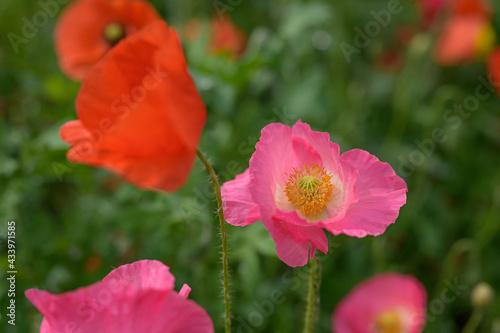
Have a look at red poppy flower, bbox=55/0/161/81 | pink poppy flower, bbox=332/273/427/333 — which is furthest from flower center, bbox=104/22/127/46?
pink poppy flower, bbox=332/273/427/333

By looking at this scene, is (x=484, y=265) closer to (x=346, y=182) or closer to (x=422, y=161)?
(x=422, y=161)

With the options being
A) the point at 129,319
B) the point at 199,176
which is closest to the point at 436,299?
the point at 199,176

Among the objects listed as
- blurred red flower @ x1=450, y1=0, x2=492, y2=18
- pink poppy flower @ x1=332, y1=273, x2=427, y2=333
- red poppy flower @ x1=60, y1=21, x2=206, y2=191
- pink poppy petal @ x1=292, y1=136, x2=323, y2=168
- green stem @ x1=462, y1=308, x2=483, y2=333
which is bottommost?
green stem @ x1=462, y1=308, x2=483, y2=333

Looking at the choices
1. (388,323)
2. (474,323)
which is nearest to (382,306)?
(388,323)

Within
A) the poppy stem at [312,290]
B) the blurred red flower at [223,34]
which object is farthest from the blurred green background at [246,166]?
the poppy stem at [312,290]

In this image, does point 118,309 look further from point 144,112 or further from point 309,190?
point 309,190

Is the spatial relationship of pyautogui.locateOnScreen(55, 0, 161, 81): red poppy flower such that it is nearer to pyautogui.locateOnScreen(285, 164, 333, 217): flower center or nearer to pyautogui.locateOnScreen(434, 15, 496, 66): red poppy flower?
pyautogui.locateOnScreen(285, 164, 333, 217): flower center

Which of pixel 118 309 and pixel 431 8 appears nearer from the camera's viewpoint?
pixel 118 309

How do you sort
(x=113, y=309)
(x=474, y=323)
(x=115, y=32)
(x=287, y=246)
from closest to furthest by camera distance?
(x=113, y=309) < (x=287, y=246) < (x=474, y=323) < (x=115, y=32)
